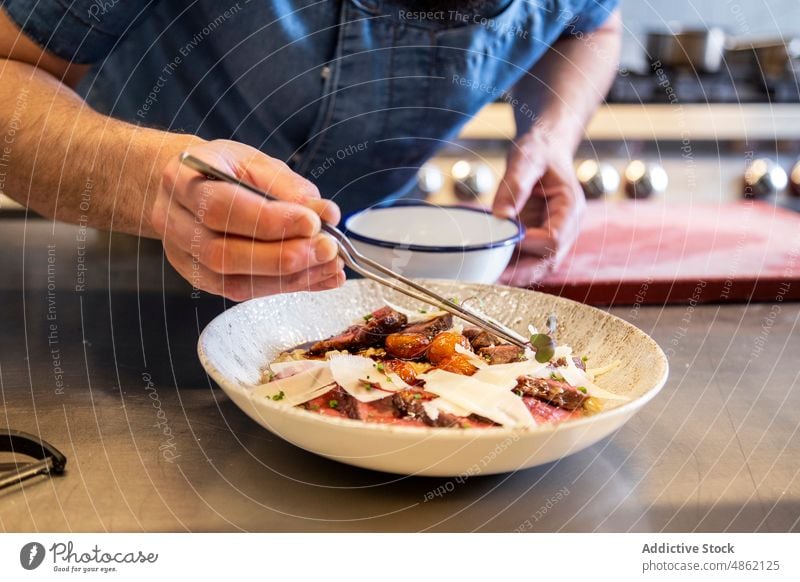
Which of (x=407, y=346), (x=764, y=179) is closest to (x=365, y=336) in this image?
(x=407, y=346)

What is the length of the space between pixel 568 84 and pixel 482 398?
0.63m

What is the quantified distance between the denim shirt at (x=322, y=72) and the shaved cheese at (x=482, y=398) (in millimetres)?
390

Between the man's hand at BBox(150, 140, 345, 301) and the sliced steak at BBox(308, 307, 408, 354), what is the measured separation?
0.06 metres

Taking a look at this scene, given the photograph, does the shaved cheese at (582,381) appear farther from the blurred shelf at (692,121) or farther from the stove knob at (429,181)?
the blurred shelf at (692,121)

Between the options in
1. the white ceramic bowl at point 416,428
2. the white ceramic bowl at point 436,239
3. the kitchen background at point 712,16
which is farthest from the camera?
the kitchen background at point 712,16

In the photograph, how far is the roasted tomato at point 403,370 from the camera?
0.51 m

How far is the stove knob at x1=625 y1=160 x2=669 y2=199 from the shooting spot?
1412 mm

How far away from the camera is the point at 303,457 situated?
0.49m

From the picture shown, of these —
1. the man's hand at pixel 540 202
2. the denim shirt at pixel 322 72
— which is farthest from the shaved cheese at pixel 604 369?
the denim shirt at pixel 322 72

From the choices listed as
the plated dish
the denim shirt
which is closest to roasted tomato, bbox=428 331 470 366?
the plated dish

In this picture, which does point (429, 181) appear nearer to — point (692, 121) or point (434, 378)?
point (692, 121)

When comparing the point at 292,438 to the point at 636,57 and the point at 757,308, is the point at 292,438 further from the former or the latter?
the point at 636,57

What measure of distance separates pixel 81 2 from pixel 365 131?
0.30 metres
